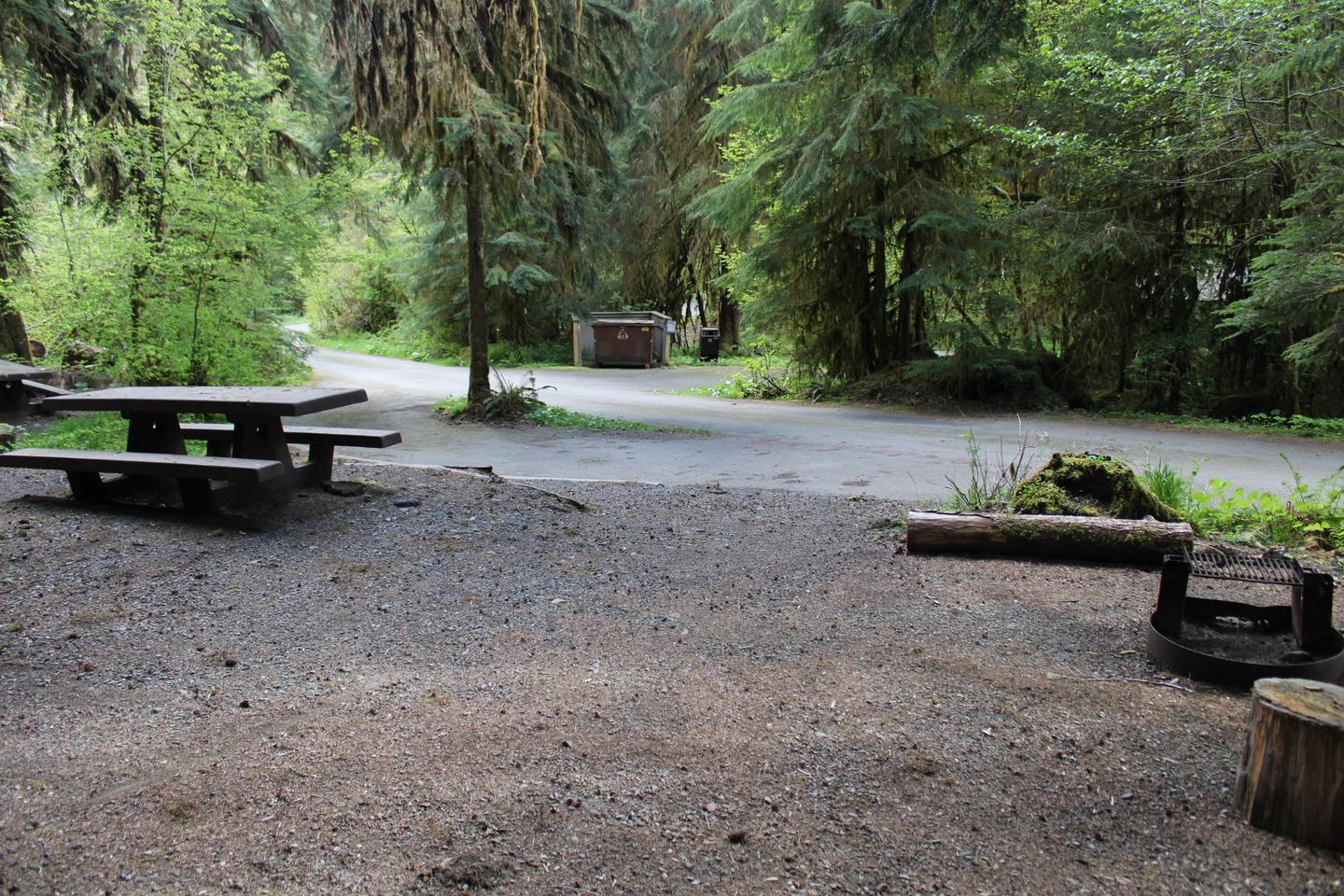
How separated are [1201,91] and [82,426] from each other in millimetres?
13711

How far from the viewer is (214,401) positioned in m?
5.22

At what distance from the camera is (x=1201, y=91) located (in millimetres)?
10500

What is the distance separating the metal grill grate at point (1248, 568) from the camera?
329 centimetres

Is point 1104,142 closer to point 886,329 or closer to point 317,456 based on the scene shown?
point 886,329

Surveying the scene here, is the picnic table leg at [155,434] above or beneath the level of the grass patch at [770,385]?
beneath

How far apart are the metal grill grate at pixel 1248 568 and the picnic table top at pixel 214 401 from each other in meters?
4.79

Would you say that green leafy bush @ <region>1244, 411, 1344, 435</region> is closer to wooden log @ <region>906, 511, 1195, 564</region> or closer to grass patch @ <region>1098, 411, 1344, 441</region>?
grass patch @ <region>1098, 411, 1344, 441</region>

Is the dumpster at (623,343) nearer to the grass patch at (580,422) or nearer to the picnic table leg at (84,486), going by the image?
the grass patch at (580,422)

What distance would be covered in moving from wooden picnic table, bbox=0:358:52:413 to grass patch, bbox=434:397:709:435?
491 cm

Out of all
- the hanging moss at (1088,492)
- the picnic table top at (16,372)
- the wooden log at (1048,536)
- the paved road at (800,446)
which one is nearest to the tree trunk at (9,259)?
the picnic table top at (16,372)

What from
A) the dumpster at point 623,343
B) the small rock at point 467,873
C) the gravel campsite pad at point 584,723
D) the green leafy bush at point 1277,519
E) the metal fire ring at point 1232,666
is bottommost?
the small rock at point 467,873

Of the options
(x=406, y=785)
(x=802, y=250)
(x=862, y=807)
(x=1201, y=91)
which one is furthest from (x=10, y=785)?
(x=802, y=250)

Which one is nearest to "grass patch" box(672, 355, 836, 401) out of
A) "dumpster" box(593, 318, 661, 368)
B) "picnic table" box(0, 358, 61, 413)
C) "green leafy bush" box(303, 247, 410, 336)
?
"dumpster" box(593, 318, 661, 368)

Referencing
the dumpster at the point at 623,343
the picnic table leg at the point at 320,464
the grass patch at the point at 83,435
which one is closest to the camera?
the picnic table leg at the point at 320,464
